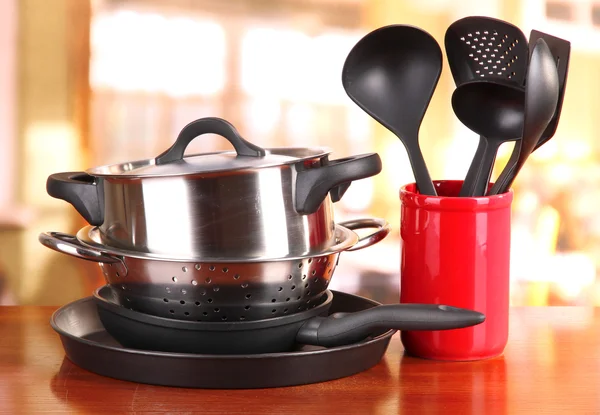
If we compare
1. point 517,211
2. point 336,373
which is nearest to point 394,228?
point 517,211

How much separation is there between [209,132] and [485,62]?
32 centimetres

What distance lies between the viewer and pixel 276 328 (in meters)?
0.78

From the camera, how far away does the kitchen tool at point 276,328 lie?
29.9 inches

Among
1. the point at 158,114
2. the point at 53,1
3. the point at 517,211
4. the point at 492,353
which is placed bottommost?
the point at 492,353

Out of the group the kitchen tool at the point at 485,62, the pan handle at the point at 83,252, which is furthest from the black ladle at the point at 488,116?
the pan handle at the point at 83,252

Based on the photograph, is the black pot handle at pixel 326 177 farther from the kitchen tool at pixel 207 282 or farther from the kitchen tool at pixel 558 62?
the kitchen tool at pixel 558 62

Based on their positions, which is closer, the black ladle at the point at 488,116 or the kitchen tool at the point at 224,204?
Result: the kitchen tool at the point at 224,204

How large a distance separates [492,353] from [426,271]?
0.12m

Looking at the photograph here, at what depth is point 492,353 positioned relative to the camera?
870mm

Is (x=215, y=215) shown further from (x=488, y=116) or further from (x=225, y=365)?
(x=488, y=116)

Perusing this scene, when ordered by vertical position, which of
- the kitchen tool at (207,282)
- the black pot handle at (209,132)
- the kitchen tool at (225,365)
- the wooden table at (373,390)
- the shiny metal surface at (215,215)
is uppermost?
the black pot handle at (209,132)

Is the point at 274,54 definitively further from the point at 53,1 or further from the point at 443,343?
the point at 443,343

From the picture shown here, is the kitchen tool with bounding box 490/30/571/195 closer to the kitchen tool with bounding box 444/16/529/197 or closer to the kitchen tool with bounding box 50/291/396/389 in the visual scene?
the kitchen tool with bounding box 444/16/529/197

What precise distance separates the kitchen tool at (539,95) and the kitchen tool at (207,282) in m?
0.21
